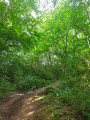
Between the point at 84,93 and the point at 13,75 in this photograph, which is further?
the point at 13,75

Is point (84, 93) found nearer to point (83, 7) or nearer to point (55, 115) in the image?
point (55, 115)

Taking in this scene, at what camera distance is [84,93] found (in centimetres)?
376

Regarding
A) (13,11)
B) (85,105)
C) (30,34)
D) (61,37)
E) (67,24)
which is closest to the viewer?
(85,105)

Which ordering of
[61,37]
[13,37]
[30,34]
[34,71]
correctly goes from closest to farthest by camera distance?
[13,37], [30,34], [61,37], [34,71]

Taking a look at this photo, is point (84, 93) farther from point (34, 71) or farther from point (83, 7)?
point (34, 71)

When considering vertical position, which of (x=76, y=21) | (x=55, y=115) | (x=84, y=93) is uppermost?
(x=76, y=21)

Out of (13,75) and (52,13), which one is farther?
(52,13)

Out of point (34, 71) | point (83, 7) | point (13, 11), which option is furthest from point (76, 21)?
point (34, 71)

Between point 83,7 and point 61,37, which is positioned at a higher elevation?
point 83,7

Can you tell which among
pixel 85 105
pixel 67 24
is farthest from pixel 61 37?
pixel 85 105

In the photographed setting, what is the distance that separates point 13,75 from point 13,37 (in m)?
6.57

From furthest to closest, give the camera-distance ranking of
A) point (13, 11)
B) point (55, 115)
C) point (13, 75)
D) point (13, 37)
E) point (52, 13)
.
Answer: point (52, 13) → point (13, 75) → point (13, 11) → point (13, 37) → point (55, 115)

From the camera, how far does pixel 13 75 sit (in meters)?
10.7

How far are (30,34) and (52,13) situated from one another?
8482 millimetres
